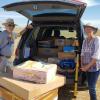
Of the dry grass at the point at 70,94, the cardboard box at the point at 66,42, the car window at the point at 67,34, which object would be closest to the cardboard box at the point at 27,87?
the dry grass at the point at 70,94

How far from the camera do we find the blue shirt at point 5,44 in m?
6.19

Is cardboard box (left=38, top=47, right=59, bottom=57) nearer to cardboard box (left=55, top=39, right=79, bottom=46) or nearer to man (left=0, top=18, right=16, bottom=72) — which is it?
cardboard box (left=55, top=39, right=79, bottom=46)

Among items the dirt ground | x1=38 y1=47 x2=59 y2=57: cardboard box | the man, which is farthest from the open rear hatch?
the dirt ground

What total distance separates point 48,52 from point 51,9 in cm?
211

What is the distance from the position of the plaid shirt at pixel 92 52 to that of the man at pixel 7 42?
1.48 m

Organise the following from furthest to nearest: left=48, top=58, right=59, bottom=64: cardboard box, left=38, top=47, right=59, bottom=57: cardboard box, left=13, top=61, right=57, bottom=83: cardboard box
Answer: left=38, top=47, right=59, bottom=57: cardboard box → left=48, top=58, right=59, bottom=64: cardboard box → left=13, top=61, right=57, bottom=83: cardboard box

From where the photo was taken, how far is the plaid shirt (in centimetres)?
549

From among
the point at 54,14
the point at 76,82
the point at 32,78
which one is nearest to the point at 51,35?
the point at 54,14

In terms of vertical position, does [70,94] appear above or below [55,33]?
below

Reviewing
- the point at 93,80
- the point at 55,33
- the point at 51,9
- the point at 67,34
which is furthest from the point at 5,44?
the point at 55,33

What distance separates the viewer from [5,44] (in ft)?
20.5

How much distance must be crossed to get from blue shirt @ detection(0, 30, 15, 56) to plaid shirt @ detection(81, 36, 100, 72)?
1.51 meters

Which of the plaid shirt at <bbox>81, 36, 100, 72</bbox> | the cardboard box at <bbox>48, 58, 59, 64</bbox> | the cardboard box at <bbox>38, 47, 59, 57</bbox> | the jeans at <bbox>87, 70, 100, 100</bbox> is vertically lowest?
the jeans at <bbox>87, 70, 100, 100</bbox>

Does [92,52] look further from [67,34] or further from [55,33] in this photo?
[55,33]
